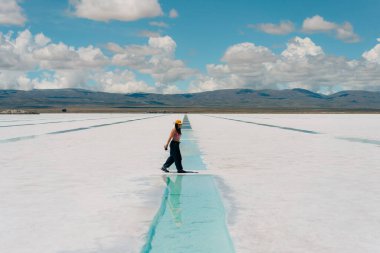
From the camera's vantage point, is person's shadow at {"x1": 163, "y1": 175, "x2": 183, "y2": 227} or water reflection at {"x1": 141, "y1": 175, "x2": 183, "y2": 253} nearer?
water reflection at {"x1": 141, "y1": 175, "x2": 183, "y2": 253}

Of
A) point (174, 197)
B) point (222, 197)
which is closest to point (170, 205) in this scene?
point (174, 197)

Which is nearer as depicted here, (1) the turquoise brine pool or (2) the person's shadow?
(1) the turquoise brine pool

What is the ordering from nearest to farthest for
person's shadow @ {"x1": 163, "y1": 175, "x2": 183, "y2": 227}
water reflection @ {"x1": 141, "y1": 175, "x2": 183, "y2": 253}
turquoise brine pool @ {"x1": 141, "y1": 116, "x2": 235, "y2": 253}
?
turquoise brine pool @ {"x1": 141, "y1": 116, "x2": 235, "y2": 253}, water reflection @ {"x1": 141, "y1": 175, "x2": 183, "y2": 253}, person's shadow @ {"x1": 163, "y1": 175, "x2": 183, "y2": 227}

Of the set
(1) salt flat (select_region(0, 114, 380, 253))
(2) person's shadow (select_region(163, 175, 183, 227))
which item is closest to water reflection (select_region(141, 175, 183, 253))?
(2) person's shadow (select_region(163, 175, 183, 227))

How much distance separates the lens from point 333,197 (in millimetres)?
10789

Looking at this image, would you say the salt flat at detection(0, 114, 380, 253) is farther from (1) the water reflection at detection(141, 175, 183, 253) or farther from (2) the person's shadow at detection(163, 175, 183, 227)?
(2) the person's shadow at detection(163, 175, 183, 227)

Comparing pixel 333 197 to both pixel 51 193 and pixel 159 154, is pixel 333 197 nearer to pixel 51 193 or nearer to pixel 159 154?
pixel 51 193

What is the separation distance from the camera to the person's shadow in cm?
901

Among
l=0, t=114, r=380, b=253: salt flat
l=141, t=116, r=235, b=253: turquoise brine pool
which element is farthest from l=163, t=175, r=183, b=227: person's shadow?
l=0, t=114, r=380, b=253: salt flat

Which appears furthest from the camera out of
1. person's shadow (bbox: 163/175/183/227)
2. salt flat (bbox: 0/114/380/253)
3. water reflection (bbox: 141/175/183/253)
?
person's shadow (bbox: 163/175/183/227)

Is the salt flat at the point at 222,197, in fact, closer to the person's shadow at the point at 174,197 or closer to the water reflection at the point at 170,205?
the water reflection at the point at 170,205

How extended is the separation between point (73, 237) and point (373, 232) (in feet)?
15.5

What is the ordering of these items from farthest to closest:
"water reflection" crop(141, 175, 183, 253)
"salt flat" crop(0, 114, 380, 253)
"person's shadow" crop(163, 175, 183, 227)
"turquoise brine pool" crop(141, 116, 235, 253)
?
"person's shadow" crop(163, 175, 183, 227) → "water reflection" crop(141, 175, 183, 253) → "salt flat" crop(0, 114, 380, 253) → "turquoise brine pool" crop(141, 116, 235, 253)

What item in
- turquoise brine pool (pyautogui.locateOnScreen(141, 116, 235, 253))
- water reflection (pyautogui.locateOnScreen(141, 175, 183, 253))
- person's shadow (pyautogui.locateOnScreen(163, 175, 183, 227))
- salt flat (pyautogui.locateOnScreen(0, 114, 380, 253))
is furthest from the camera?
person's shadow (pyautogui.locateOnScreen(163, 175, 183, 227))
